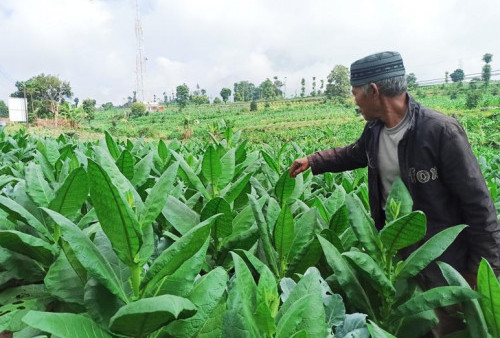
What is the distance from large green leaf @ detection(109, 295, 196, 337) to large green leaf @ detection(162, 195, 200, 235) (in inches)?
21.0

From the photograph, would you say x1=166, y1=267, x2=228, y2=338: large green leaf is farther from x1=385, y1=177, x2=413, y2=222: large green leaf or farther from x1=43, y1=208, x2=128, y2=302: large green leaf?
x1=385, y1=177, x2=413, y2=222: large green leaf

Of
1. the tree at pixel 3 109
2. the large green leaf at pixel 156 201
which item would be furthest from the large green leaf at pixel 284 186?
the tree at pixel 3 109

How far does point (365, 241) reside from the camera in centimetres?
120

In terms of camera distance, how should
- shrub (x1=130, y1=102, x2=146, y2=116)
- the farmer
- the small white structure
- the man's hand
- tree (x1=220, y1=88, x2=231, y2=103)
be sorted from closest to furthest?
the farmer < the man's hand < the small white structure < shrub (x1=130, y1=102, x2=146, y2=116) < tree (x1=220, y1=88, x2=231, y2=103)

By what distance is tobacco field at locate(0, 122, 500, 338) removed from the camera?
2.63ft

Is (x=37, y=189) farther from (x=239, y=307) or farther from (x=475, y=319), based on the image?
(x=475, y=319)

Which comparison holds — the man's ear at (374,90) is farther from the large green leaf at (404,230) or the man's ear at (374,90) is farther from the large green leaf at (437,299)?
the large green leaf at (437,299)

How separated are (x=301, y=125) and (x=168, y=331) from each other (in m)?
44.7

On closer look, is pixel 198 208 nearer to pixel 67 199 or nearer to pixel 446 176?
pixel 67 199

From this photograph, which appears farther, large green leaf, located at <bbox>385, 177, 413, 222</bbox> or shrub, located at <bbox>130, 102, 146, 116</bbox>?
shrub, located at <bbox>130, 102, 146, 116</bbox>

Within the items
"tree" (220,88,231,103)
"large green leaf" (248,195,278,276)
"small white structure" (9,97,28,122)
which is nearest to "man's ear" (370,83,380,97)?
"large green leaf" (248,195,278,276)

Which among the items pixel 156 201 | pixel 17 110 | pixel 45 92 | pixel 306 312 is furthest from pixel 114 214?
pixel 45 92

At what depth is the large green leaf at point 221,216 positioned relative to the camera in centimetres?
124

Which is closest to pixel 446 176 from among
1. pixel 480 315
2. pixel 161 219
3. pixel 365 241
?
pixel 365 241
